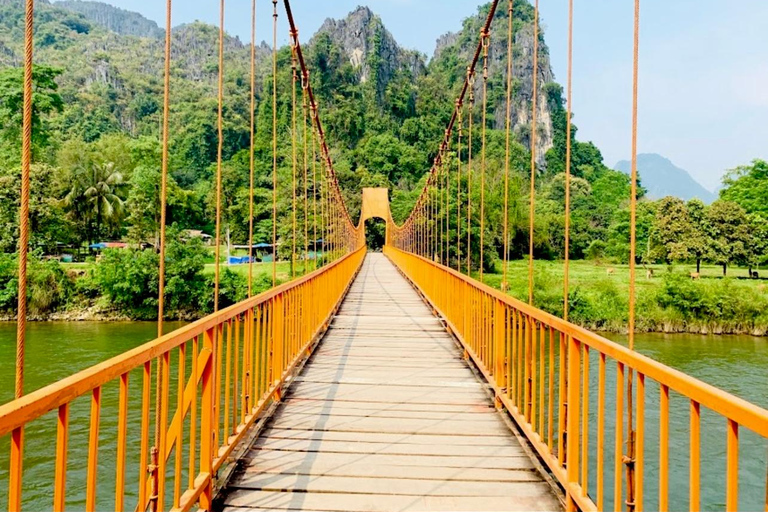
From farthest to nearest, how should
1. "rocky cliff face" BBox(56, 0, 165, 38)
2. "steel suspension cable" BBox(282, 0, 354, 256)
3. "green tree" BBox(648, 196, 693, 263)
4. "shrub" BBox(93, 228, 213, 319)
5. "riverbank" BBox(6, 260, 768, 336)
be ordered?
"rocky cliff face" BBox(56, 0, 165, 38)
"green tree" BBox(648, 196, 693, 263)
"shrub" BBox(93, 228, 213, 319)
"riverbank" BBox(6, 260, 768, 336)
"steel suspension cable" BBox(282, 0, 354, 256)

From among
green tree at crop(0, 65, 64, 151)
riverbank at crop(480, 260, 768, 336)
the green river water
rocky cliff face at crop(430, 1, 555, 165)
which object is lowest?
the green river water

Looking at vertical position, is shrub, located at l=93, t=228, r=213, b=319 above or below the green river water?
above

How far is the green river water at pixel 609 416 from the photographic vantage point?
32.8 ft

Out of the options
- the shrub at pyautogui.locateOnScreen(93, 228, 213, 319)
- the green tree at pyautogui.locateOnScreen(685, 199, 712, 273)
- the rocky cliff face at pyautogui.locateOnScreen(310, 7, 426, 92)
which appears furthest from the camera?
the rocky cliff face at pyautogui.locateOnScreen(310, 7, 426, 92)

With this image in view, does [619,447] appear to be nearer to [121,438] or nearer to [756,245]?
[121,438]

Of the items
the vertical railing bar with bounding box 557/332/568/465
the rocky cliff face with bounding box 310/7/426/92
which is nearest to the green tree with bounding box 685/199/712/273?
the vertical railing bar with bounding box 557/332/568/465

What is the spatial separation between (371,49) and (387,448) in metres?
98.2

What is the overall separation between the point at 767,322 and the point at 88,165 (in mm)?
44509

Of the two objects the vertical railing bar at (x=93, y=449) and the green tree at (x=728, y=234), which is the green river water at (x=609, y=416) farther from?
the green tree at (x=728, y=234)

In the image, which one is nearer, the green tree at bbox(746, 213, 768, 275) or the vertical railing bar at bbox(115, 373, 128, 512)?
the vertical railing bar at bbox(115, 373, 128, 512)

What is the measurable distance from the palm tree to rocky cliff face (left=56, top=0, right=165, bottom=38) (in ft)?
497

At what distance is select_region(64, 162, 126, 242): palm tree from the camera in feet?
134

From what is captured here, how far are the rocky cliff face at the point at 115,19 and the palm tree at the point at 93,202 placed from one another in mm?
151604

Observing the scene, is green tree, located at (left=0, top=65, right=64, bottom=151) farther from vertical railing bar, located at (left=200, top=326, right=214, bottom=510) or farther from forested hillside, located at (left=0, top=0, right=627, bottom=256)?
vertical railing bar, located at (left=200, top=326, right=214, bottom=510)
